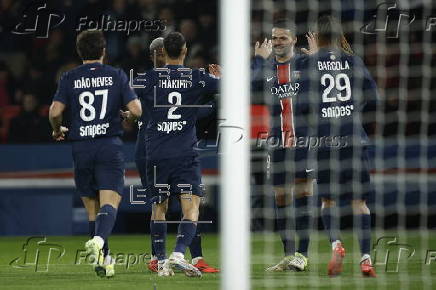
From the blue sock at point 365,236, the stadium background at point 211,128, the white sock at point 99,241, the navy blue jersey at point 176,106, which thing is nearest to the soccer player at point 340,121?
the blue sock at point 365,236

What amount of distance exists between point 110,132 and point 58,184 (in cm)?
471

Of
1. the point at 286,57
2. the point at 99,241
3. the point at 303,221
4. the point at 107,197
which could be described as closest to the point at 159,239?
the point at 107,197

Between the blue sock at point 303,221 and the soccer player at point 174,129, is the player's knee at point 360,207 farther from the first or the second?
the soccer player at point 174,129

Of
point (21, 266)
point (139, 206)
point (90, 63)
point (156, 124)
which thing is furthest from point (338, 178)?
point (139, 206)

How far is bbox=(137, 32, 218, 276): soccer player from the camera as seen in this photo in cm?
866

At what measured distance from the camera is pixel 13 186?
13.0 meters

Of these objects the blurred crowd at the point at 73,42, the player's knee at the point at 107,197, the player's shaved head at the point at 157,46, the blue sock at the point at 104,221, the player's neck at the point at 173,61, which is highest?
the blurred crowd at the point at 73,42

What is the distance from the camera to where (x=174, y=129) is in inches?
346

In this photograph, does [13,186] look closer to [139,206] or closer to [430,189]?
[139,206]

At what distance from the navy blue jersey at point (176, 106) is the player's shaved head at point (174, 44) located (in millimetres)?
106

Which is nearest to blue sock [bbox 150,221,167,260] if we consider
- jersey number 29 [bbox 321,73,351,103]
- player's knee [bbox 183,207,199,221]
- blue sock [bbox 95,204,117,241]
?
player's knee [bbox 183,207,199,221]

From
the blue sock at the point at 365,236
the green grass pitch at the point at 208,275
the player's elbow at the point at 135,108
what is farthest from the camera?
the blue sock at the point at 365,236

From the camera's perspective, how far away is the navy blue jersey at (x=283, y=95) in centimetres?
920

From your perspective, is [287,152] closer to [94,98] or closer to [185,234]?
[185,234]
